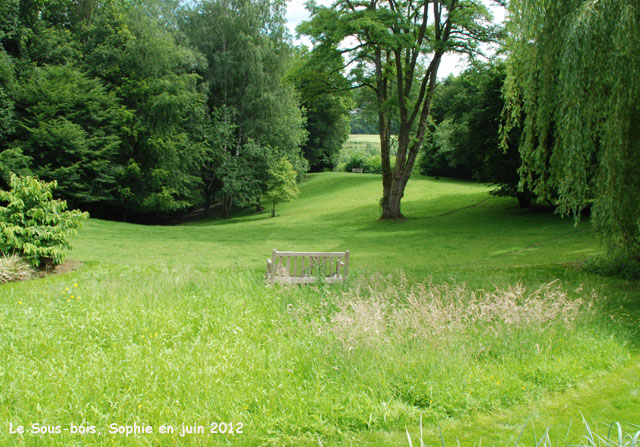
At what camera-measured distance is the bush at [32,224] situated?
10562 millimetres

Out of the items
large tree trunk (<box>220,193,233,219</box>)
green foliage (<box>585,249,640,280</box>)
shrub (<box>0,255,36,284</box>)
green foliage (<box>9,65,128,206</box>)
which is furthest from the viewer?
large tree trunk (<box>220,193,233,219</box>)

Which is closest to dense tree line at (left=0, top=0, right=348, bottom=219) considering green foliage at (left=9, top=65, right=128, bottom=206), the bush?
green foliage at (left=9, top=65, right=128, bottom=206)

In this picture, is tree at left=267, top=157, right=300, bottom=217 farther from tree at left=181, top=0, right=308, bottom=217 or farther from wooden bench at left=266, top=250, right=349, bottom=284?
wooden bench at left=266, top=250, right=349, bottom=284

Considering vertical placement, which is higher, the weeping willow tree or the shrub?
the weeping willow tree

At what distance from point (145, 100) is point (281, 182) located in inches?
453

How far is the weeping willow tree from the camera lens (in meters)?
7.89

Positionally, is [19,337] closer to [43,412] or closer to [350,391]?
[43,412]

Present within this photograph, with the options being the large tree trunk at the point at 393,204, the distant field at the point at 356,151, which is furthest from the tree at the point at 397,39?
the distant field at the point at 356,151

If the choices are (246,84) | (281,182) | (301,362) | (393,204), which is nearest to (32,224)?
(301,362)

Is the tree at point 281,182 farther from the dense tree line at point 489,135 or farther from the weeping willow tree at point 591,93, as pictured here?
the weeping willow tree at point 591,93

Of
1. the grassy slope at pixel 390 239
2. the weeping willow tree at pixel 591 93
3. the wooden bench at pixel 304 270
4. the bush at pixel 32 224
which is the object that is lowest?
the grassy slope at pixel 390 239

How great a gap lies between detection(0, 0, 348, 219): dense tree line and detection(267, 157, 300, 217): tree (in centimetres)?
159

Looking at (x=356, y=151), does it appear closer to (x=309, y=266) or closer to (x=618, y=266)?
(x=618, y=266)

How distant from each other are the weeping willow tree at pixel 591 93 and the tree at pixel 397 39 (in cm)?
1155
